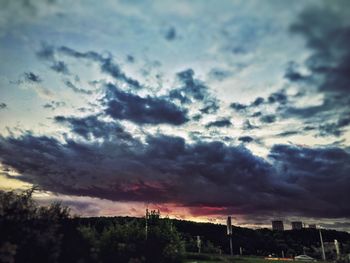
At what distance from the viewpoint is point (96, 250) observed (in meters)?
20.9

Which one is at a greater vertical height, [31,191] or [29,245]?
[31,191]

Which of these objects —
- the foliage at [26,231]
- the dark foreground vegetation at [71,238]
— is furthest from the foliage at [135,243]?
Result: the foliage at [26,231]

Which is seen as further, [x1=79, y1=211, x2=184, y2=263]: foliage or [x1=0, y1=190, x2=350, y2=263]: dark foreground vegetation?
[x1=79, y1=211, x2=184, y2=263]: foliage

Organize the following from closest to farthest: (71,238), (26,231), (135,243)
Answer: (26,231) → (71,238) → (135,243)

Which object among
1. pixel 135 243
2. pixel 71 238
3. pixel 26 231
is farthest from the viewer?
pixel 135 243

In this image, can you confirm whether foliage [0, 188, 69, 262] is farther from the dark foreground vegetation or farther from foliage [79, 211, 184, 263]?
foliage [79, 211, 184, 263]

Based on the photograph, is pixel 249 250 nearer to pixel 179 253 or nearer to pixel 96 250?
pixel 179 253

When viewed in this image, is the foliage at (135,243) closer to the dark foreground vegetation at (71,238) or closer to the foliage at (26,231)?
the dark foreground vegetation at (71,238)

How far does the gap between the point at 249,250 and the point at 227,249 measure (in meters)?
6.68

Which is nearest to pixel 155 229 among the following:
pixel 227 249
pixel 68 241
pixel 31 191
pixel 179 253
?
pixel 179 253

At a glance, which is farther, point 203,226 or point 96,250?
point 203,226

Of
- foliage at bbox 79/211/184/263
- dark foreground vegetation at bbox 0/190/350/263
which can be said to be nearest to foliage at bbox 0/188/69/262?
dark foreground vegetation at bbox 0/190/350/263

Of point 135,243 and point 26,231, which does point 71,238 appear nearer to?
point 26,231

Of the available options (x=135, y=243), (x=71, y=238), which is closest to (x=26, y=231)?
(x=71, y=238)
